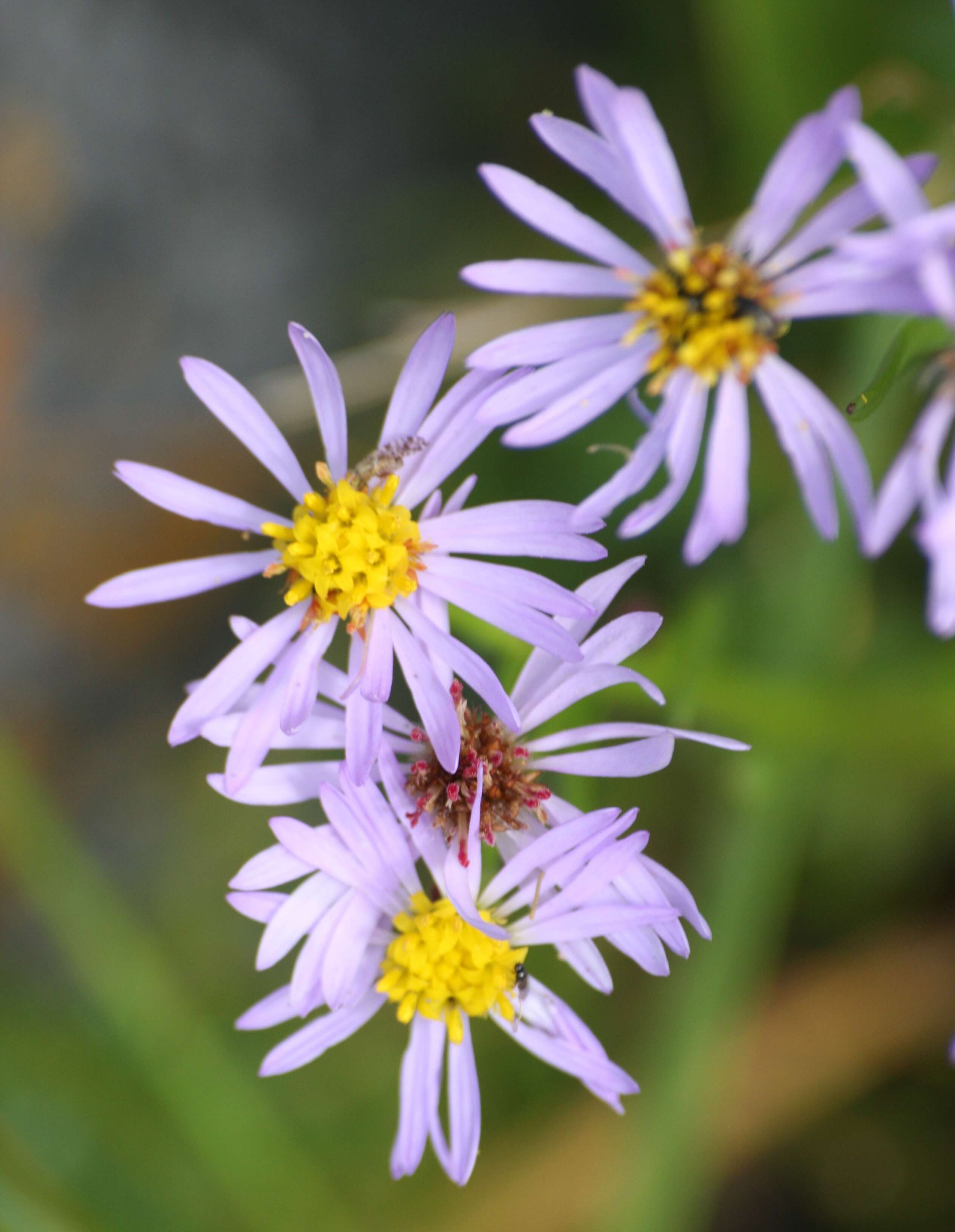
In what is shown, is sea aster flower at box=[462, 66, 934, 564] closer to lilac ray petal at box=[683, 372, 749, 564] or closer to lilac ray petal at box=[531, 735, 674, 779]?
lilac ray petal at box=[683, 372, 749, 564]

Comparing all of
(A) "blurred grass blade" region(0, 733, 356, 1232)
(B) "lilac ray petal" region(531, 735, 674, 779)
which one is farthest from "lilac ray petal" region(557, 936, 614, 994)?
(A) "blurred grass blade" region(0, 733, 356, 1232)

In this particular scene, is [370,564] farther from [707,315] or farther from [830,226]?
[830,226]

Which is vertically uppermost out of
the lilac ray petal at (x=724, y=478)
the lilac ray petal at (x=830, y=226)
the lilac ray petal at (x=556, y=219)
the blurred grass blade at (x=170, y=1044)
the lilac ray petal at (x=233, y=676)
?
the lilac ray petal at (x=556, y=219)

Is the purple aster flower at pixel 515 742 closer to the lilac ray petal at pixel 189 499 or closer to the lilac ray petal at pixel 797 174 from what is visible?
the lilac ray petal at pixel 189 499

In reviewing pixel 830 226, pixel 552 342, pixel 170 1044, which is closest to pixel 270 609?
pixel 170 1044

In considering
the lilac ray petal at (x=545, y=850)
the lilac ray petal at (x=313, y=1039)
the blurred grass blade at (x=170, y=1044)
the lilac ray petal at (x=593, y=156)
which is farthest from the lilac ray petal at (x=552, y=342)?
the blurred grass blade at (x=170, y=1044)

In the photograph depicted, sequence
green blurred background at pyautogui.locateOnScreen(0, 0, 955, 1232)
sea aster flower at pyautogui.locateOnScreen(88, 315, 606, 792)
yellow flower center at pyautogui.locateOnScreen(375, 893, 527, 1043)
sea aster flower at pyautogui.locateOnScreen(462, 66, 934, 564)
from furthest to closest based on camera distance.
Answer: green blurred background at pyautogui.locateOnScreen(0, 0, 955, 1232), yellow flower center at pyautogui.locateOnScreen(375, 893, 527, 1043), sea aster flower at pyautogui.locateOnScreen(88, 315, 606, 792), sea aster flower at pyautogui.locateOnScreen(462, 66, 934, 564)
